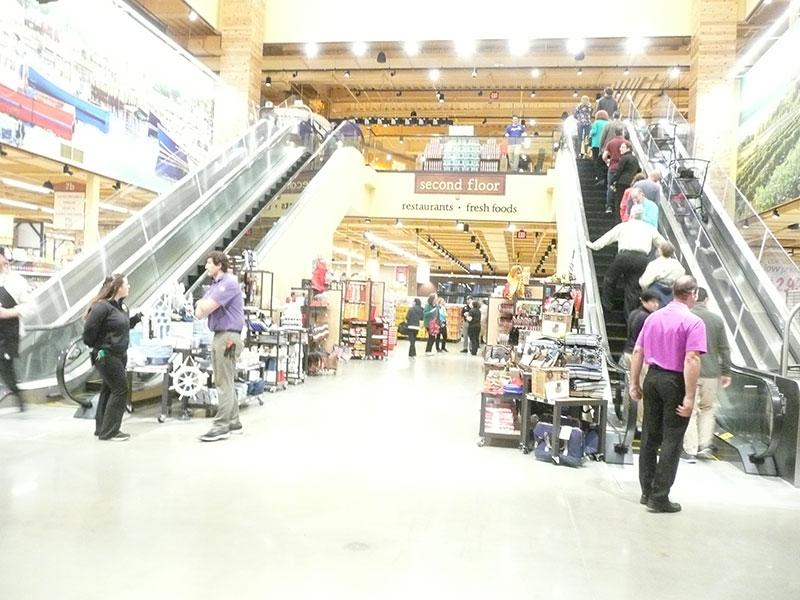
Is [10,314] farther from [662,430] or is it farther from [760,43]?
[760,43]

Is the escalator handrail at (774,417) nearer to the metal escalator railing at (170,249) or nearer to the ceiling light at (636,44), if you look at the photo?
the metal escalator railing at (170,249)

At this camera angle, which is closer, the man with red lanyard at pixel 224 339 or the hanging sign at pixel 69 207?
the man with red lanyard at pixel 224 339

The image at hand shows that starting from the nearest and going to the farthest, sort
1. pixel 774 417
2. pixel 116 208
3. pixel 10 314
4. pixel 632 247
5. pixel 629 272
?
pixel 774 417, pixel 10 314, pixel 632 247, pixel 629 272, pixel 116 208

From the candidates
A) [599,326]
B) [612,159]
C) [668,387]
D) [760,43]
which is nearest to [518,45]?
[760,43]

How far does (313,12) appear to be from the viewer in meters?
17.9

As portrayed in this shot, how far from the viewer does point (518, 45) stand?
17422 mm

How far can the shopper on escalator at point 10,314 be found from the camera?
6.35 meters

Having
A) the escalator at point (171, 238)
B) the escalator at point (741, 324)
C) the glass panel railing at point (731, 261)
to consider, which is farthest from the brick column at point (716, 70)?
the escalator at point (171, 238)

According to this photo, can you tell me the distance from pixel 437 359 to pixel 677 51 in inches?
421

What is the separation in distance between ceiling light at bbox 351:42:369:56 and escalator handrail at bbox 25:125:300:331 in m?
5.05

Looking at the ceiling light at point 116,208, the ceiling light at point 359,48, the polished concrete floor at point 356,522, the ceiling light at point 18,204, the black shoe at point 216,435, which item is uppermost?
the ceiling light at point 359,48

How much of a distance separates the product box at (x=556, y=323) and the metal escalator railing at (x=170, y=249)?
4.96 meters

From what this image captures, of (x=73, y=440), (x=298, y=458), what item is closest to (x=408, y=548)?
(x=298, y=458)

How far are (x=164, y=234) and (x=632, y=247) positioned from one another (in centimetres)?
671
